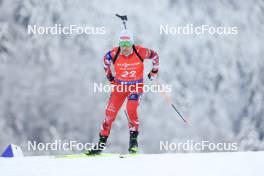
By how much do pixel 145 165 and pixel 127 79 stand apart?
0.87m

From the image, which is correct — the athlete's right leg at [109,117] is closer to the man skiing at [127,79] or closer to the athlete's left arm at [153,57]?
the man skiing at [127,79]

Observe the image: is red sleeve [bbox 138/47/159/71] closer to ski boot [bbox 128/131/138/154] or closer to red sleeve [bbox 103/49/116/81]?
red sleeve [bbox 103/49/116/81]

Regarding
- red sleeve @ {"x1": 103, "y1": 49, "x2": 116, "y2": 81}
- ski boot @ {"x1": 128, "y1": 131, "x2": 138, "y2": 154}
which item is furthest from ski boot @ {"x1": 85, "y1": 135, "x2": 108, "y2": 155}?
red sleeve @ {"x1": 103, "y1": 49, "x2": 116, "y2": 81}

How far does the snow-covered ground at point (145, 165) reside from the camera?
8.70 feet

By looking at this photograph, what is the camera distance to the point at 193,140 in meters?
3.76

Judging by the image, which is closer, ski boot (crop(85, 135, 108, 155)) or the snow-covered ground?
the snow-covered ground

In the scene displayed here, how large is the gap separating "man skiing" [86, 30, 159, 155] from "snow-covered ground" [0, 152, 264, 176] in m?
0.35

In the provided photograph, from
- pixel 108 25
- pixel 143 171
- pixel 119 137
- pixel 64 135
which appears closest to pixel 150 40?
pixel 108 25

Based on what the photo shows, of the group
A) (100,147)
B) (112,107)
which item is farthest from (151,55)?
(100,147)

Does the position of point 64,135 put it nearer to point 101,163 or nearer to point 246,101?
point 101,163

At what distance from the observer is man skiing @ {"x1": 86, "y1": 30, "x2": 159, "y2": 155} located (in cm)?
347

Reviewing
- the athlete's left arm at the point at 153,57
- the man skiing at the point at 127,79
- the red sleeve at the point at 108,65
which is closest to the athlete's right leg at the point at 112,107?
the man skiing at the point at 127,79

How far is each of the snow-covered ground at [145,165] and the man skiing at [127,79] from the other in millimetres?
351

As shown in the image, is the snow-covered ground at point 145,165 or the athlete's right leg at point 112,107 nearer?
the snow-covered ground at point 145,165
